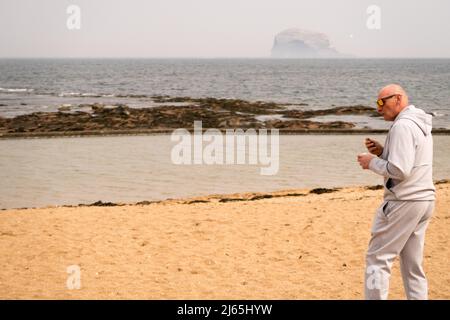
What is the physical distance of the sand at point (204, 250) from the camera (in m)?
6.65

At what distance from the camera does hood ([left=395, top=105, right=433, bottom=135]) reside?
4.33 m

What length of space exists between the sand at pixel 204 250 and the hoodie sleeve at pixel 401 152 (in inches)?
98.5

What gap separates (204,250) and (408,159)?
14.5 feet

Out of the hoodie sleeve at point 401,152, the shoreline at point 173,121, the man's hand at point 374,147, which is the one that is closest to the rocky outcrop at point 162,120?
the shoreline at point 173,121

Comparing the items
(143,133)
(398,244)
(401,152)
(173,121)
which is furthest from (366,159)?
(173,121)

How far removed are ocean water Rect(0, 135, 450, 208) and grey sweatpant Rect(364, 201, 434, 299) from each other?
29.4 ft

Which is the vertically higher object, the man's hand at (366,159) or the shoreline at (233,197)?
the man's hand at (366,159)

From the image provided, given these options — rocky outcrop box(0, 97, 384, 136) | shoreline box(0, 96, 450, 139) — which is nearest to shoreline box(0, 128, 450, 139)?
shoreline box(0, 96, 450, 139)

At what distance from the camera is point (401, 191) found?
174 inches

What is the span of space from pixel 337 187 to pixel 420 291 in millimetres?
9491

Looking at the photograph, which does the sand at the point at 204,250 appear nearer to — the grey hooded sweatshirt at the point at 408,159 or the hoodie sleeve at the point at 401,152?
the grey hooded sweatshirt at the point at 408,159

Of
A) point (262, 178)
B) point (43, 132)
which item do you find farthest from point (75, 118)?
point (262, 178)

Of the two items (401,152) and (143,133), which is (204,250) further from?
(143,133)
